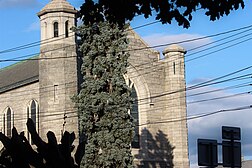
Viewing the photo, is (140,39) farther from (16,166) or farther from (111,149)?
(16,166)

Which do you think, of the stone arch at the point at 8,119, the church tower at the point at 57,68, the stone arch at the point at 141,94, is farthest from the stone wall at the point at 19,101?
the stone arch at the point at 141,94

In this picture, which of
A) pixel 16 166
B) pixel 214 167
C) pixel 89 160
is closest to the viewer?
pixel 16 166

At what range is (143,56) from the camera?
57.4 metres

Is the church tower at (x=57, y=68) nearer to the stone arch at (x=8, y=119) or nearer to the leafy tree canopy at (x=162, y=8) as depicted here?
the stone arch at (x=8, y=119)

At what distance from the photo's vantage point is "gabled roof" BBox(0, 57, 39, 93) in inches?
2186

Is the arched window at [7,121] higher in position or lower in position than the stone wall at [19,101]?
lower

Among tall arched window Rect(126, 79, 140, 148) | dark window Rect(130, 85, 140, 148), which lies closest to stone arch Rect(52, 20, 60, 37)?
tall arched window Rect(126, 79, 140, 148)

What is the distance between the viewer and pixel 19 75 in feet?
194

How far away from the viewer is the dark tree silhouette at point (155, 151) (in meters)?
56.5

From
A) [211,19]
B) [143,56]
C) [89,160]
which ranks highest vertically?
[143,56]

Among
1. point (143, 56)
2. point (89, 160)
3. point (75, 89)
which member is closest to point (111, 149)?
point (89, 160)

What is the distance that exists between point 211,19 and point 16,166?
3985 mm

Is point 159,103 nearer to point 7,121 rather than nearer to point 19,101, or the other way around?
point 19,101

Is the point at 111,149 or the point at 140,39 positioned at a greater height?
the point at 140,39
